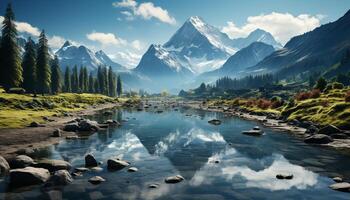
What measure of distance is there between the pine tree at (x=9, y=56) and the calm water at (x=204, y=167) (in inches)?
2166

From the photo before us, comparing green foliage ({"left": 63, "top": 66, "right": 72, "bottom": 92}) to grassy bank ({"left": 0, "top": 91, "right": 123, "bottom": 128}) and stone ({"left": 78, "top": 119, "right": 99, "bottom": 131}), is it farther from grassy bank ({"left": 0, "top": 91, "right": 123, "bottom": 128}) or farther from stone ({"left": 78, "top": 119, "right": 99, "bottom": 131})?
stone ({"left": 78, "top": 119, "right": 99, "bottom": 131})

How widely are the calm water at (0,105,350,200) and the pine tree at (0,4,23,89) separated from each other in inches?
2166

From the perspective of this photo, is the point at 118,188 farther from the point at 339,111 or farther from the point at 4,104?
the point at 4,104

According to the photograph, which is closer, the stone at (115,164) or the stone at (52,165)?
the stone at (52,165)

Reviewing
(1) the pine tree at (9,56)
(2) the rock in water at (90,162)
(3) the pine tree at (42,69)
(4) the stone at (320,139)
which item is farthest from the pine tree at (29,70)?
(4) the stone at (320,139)

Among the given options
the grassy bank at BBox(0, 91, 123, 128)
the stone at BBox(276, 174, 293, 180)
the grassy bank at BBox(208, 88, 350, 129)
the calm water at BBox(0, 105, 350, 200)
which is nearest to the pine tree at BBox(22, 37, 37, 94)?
the grassy bank at BBox(0, 91, 123, 128)

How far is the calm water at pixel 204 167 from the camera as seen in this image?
82.5ft

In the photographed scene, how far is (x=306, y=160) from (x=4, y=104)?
68.6 meters

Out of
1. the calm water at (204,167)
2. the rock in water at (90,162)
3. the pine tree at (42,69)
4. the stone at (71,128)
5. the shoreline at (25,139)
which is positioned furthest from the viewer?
the pine tree at (42,69)

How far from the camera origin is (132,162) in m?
36.1

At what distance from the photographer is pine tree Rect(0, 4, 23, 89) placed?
Answer: 3794 inches

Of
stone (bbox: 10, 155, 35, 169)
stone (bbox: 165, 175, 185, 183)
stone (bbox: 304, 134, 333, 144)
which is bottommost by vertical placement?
stone (bbox: 165, 175, 185, 183)

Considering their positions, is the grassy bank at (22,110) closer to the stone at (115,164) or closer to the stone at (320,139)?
the stone at (115,164)

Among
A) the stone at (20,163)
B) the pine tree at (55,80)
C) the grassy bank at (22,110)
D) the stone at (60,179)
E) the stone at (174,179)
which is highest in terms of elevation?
the pine tree at (55,80)
